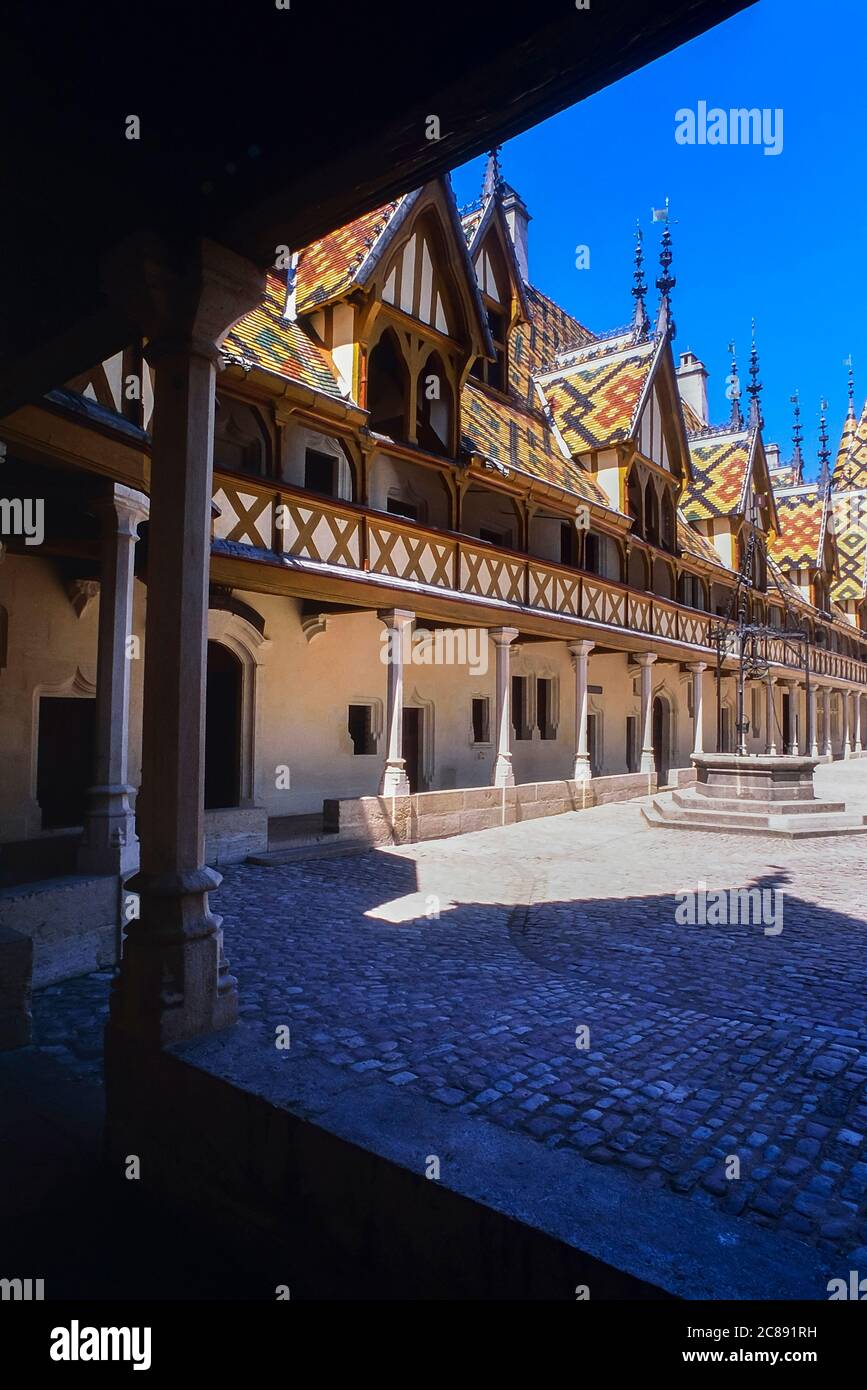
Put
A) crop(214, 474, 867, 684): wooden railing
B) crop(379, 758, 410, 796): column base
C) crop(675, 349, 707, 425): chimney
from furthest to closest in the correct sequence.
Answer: crop(675, 349, 707, 425): chimney → crop(379, 758, 410, 796): column base → crop(214, 474, 867, 684): wooden railing

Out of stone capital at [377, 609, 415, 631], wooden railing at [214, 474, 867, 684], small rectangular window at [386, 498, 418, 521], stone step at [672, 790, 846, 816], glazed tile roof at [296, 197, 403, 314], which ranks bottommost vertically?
stone step at [672, 790, 846, 816]

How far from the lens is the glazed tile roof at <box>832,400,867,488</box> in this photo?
1858 inches

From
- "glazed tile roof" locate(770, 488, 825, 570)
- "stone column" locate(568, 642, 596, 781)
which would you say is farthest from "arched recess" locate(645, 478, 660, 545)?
"glazed tile roof" locate(770, 488, 825, 570)

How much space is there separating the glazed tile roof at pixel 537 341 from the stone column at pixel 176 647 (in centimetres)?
1630

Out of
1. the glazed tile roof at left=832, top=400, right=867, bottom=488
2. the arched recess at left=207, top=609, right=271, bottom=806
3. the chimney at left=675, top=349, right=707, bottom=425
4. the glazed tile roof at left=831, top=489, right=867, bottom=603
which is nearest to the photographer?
the arched recess at left=207, top=609, right=271, bottom=806

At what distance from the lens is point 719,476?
2634 centimetres

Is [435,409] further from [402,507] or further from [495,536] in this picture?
[495,536]

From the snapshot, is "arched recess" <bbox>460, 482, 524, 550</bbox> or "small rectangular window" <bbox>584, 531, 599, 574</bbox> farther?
"small rectangular window" <bbox>584, 531, 599, 574</bbox>

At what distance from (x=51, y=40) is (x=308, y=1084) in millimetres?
3499

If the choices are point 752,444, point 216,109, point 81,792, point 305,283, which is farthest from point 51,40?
point 752,444

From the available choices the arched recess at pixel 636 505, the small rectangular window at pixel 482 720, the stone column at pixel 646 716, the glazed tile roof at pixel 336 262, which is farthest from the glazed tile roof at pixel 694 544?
the glazed tile roof at pixel 336 262

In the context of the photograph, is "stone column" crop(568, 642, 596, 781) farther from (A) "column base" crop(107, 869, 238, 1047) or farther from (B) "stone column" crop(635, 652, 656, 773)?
(A) "column base" crop(107, 869, 238, 1047)

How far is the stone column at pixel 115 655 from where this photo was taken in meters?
6.27
